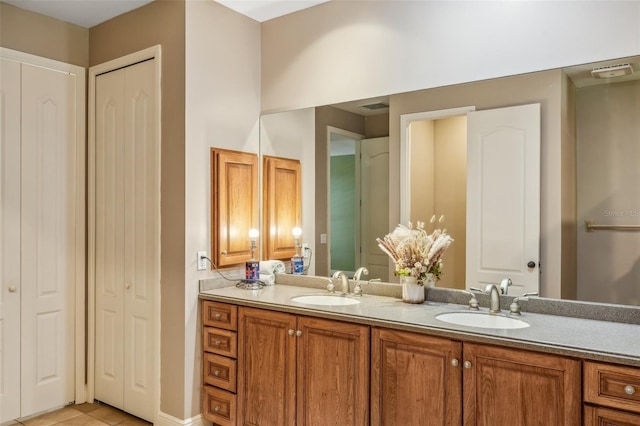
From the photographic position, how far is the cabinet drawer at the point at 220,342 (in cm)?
276

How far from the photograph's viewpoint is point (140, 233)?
3084mm

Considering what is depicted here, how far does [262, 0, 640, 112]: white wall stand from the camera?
220cm

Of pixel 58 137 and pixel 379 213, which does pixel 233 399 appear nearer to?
pixel 379 213

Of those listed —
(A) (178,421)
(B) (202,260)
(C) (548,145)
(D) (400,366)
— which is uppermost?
(C) (548,145)

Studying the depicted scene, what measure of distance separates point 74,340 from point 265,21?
2670 mm

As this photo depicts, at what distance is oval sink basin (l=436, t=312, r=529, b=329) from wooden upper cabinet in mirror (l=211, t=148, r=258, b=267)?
1.47m

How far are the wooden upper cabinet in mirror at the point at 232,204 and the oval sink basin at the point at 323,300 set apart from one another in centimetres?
62

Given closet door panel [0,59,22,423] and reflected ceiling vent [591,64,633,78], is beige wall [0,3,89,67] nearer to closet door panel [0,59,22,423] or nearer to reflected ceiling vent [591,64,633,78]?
closet door panel [0,59,22,423]

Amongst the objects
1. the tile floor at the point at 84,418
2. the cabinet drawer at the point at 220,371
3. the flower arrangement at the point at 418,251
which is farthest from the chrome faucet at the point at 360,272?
the tile floor at the point at 84,418

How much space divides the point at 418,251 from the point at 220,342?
1.31 metres

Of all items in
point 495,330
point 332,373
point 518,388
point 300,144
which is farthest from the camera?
point 300,144

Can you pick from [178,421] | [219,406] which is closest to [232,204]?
[219,406]

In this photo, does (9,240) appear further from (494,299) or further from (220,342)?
(494,299)

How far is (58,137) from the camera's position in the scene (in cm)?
327
